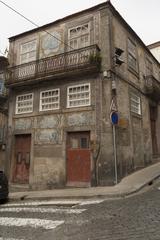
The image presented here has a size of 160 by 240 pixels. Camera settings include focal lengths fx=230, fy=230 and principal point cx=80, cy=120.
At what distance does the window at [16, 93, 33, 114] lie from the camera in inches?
534

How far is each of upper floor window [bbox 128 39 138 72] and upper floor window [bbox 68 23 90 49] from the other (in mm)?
2868

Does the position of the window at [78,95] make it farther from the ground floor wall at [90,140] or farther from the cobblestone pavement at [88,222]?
the cobblestone pavement at [88,222]

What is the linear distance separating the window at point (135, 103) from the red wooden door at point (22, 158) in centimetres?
624

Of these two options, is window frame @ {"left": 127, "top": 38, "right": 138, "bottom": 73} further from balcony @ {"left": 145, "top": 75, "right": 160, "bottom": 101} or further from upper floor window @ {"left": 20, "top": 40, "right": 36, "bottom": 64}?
upper floor window @ {"left": 20, "top": 40, "right": 36, "bottom": 64}

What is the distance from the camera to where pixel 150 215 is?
5234 millimetres

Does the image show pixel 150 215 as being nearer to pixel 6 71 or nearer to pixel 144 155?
pixel 144 155

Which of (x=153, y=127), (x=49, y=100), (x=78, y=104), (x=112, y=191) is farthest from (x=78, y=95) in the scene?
(x=153, y=127)

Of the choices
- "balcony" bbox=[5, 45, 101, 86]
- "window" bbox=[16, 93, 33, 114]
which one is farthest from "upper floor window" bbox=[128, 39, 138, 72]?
"window" bbox=[16, 93, 33, 114]

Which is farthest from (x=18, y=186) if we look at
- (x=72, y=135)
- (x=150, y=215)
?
(x=150, y=215)

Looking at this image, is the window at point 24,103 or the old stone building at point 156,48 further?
the old stone building at point 156,48

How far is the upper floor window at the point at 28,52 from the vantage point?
1443 cm

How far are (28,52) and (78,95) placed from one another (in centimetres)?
521

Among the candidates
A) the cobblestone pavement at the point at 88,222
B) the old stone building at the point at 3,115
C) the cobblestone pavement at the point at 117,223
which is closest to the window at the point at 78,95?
the old stone building at the point at 3,115

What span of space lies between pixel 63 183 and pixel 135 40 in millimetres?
9923
